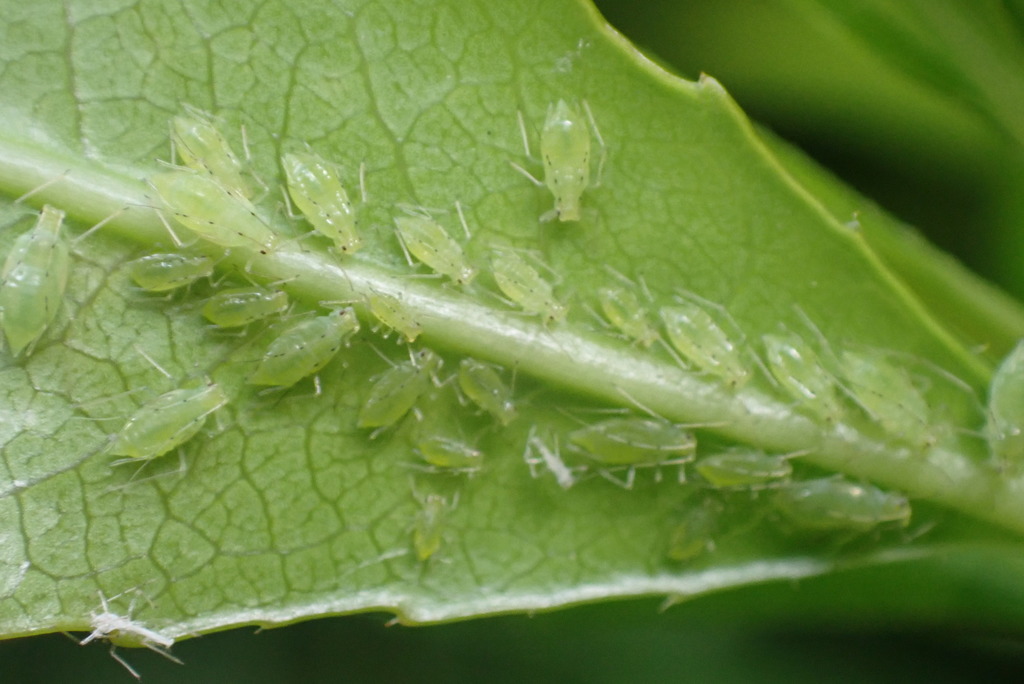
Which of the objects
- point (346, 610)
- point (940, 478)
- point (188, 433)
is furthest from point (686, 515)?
point (188, 433)

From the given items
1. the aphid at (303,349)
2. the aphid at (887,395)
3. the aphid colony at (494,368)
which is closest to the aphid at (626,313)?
the aphid colony at (494,368)

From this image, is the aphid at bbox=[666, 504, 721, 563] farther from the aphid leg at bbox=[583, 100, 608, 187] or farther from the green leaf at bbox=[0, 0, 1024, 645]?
the aphid leg at bbox=[583, 100, 608, 187]

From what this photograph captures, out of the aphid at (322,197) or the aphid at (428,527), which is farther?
the aphid at (428,527)

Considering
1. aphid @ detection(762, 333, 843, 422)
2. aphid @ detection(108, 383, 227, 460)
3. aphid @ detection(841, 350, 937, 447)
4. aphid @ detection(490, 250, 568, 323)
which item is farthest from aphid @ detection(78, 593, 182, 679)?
aphid @ detection(841, 350, 937, 447)

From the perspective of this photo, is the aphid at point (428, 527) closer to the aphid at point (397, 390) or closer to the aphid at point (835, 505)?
the aphid at point (397, 390)

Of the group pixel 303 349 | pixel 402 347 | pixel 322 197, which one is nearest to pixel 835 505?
pixel 402 347

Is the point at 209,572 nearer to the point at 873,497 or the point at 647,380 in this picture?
the point at 647,380

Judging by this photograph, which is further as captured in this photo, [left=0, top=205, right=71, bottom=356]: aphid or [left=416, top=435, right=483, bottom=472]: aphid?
[left=416, top=435, right=483, bottom=472]: aphid

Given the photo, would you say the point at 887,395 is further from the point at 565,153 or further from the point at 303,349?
the point at 303,349
